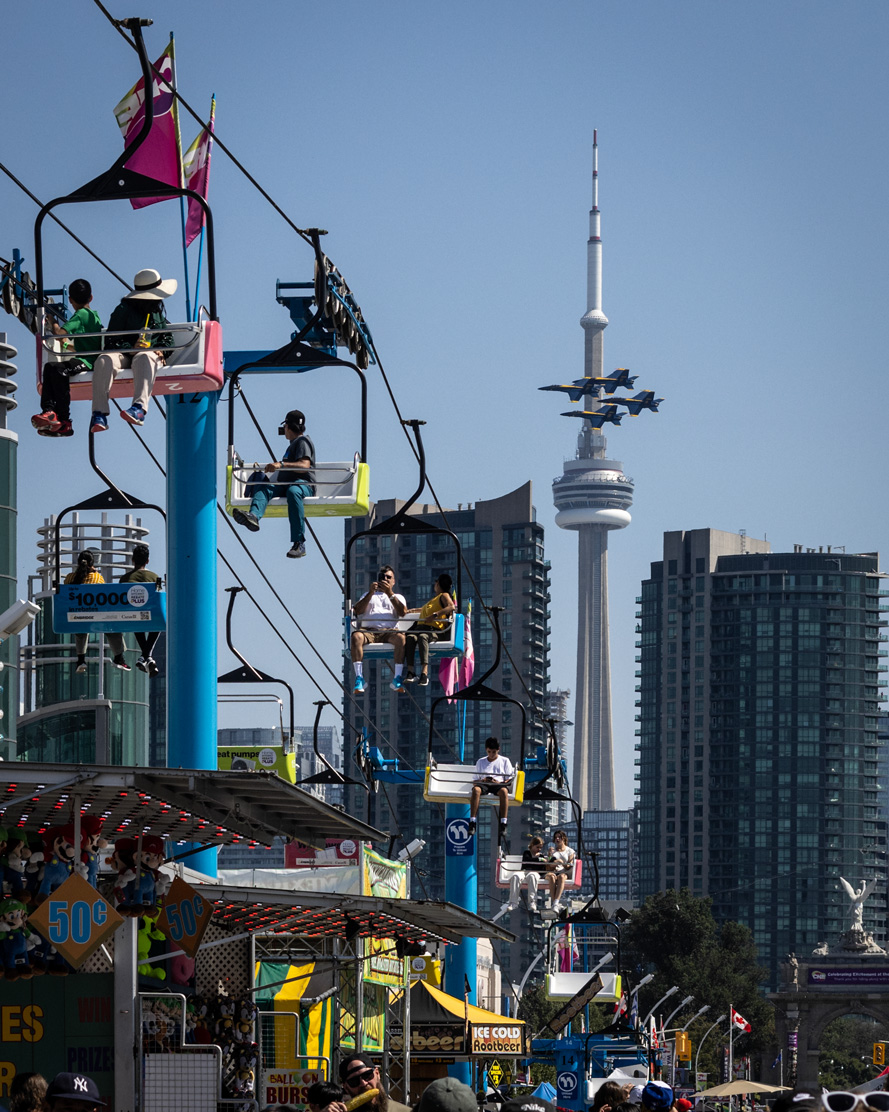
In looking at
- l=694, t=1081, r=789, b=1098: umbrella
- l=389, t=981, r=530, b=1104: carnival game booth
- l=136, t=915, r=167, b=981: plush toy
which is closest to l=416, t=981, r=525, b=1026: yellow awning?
l=389, t=981, r=530, b=1104: carnival game booth

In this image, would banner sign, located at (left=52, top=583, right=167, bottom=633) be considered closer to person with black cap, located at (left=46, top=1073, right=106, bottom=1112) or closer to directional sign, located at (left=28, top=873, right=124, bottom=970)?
directional sign, located at (left=28, top=873, right=124, bottom=970)

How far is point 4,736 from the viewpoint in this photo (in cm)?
4641

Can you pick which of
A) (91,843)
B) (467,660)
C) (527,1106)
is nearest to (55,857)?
(91,843)

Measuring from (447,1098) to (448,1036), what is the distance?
24.7m

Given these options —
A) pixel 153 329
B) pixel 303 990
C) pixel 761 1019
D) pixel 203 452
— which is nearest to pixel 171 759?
pixel 203 452

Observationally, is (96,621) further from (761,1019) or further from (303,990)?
(761,1019)

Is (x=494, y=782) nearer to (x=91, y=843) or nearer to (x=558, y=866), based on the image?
(x=558, y=866)

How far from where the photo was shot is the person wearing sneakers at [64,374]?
1510 centimetres

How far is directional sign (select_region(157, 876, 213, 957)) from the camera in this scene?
15820 mm

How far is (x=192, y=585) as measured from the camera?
19844 mm

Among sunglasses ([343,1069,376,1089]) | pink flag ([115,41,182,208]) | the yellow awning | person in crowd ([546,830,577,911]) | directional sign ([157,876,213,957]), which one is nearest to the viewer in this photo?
sunglasses ([343,1069,376,1089])

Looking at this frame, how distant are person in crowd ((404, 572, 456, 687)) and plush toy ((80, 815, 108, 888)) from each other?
892 centimetres

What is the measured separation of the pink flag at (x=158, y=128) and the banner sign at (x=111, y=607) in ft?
12.6

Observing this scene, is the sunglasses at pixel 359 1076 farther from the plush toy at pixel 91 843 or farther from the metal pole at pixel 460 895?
the metal pole at pixel 460 895
